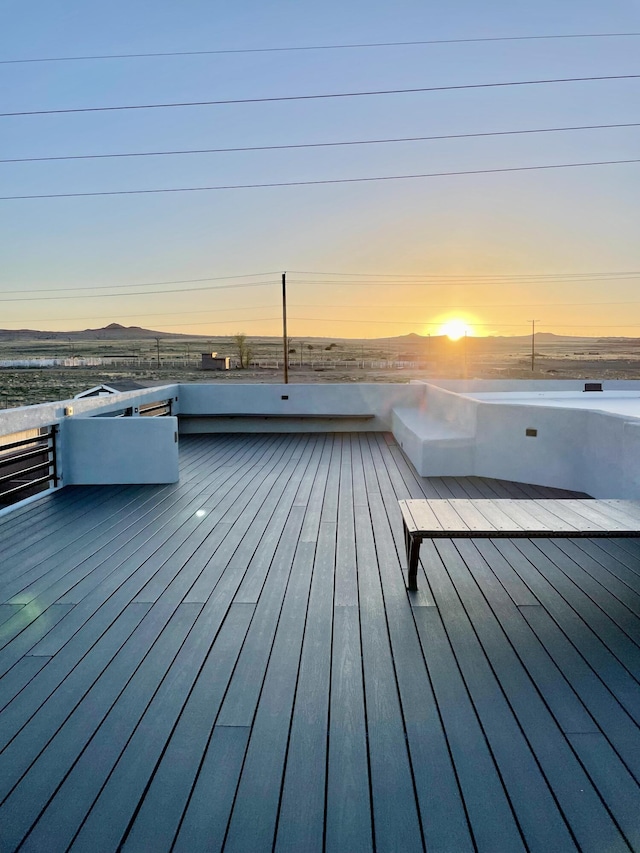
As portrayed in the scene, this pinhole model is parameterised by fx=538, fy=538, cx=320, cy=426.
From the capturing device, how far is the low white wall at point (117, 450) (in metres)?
4.42

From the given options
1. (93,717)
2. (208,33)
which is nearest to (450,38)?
(208,33)

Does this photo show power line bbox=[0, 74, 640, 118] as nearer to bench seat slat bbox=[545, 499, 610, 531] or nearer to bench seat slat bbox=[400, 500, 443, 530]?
bench seat slat bbox=[545, 499, 610, 531]

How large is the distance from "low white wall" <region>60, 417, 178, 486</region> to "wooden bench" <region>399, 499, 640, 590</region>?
2.57 metres

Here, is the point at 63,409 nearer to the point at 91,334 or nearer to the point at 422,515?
the point at 422,515

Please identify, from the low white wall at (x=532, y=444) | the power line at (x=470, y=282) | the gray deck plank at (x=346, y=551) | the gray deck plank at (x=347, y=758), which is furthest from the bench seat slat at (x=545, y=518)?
the power line at (x=470, y=282)

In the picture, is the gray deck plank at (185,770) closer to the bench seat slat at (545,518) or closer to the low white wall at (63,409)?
the bench seat slat at (545,518)

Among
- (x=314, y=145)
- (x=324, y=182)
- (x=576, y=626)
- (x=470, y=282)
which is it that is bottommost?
(x=576, y=626)

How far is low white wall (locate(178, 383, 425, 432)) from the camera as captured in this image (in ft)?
23.7

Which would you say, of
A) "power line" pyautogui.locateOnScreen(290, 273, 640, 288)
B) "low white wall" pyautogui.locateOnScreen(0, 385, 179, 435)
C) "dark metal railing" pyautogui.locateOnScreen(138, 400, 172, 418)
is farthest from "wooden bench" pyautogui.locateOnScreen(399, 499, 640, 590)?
"power line" pyautogui.locateOnScreen(290, 273, 640, 288)

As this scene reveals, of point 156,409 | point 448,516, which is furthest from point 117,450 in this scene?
point 448,516

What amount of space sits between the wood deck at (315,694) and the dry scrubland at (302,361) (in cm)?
3070

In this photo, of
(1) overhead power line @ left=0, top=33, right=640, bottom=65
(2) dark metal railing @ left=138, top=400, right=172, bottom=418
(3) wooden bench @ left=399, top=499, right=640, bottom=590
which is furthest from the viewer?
(1) overhead power line @ left=0, top=33, right=640, bottom=65

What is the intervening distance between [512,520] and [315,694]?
117cm

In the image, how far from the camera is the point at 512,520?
232cm
